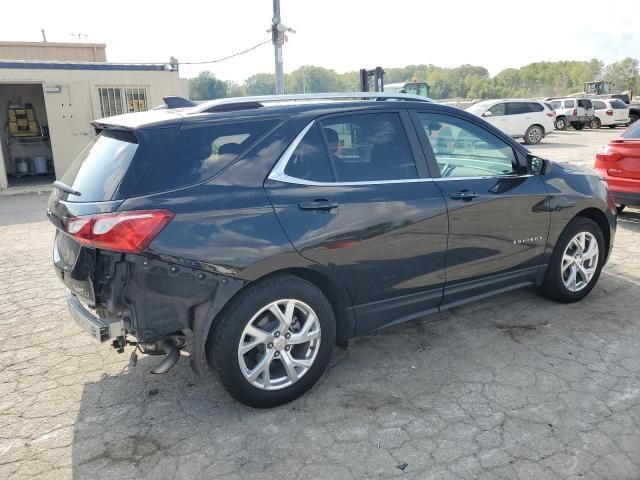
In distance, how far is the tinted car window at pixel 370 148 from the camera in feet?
11.2

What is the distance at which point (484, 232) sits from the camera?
3.94 meters

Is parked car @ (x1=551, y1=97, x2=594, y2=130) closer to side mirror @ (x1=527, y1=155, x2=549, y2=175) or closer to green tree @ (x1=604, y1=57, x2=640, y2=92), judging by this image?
side mirror @ (x1=527, y1=155, x2=549, y2=175)

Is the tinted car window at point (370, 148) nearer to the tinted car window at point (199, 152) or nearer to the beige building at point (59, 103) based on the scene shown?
the tinted car window at point (199, 152)

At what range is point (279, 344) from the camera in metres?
3.14

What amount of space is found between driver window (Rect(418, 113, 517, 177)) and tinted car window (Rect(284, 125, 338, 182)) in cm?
88

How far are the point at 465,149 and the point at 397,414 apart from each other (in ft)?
6.96

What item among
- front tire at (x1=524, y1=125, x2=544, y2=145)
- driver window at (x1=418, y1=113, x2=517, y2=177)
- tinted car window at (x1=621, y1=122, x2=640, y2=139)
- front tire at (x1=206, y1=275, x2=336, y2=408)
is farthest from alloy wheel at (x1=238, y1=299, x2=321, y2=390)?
front tire at (x1=524, y1=125, x2=544, y2=145)

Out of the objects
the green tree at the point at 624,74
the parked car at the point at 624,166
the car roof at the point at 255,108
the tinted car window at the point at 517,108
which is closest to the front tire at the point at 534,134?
the tinted car window at the point at 517,108

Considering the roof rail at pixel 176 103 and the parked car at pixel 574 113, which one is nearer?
the roof rail at pixel 176 103

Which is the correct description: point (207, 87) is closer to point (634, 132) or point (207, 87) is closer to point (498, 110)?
point (498, 110)

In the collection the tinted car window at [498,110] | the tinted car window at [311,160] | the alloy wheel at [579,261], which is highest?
the tinted car window at [498,110]

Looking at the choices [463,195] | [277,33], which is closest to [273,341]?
[463,195]

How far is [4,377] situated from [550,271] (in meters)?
4.28

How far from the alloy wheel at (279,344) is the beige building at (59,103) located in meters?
10.9
